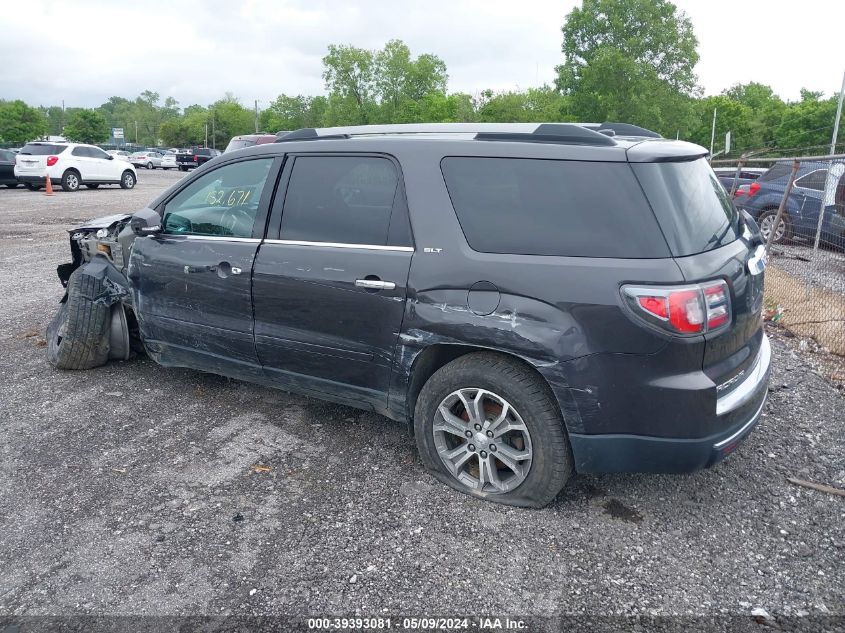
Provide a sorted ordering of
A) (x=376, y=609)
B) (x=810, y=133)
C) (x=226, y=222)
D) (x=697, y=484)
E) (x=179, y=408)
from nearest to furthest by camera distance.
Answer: (x=376, y=609) → (x=697, y=484) → (x=226, y=222) → (x=179, y=408) → (x=810, y=133)

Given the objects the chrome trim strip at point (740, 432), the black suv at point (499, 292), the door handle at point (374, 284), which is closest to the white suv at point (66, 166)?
the black suv at point (499, 292)

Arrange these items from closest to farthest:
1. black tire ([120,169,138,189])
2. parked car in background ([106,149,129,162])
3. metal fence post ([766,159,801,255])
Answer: metal fence post ([766,159,801,255]) < black tire ([120,169,138,189]) < parked car in background ([106,149,129,162])

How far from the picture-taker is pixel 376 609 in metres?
2.67

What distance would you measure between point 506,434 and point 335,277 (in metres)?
1.26

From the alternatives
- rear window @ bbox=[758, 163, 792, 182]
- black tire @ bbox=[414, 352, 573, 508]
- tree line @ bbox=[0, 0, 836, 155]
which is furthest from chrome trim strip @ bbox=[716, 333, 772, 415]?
tree line @ bbox=[0, 0, 836, 155]

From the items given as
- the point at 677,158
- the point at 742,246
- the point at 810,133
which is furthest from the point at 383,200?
the point at 810,133

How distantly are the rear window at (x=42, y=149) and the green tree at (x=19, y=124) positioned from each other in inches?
3195

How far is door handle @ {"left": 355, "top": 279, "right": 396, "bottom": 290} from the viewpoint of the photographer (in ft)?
11.4

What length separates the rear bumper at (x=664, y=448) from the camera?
2969 mm

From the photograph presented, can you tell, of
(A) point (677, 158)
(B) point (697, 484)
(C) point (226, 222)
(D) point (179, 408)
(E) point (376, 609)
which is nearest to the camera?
(E) point (376, 609)

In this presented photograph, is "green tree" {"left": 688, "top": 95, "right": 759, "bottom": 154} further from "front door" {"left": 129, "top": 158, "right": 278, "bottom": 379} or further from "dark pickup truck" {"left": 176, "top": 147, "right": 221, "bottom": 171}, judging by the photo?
"front door" {"left": 129, "top": 158, "right": 278, "bottom": 379}

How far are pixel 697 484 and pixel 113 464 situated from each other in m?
3.27

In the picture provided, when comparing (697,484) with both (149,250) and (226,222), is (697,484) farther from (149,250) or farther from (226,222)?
(149,250)

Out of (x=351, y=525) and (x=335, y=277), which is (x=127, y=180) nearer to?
(x=335, y=277)
